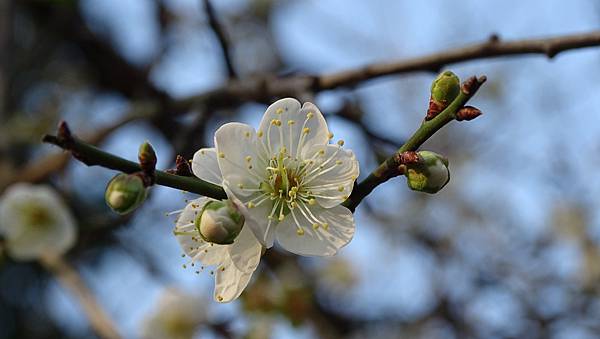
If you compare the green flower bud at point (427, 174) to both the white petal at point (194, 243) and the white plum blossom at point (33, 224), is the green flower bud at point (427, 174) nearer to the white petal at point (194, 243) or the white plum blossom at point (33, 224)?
the white petal at point (194, 243)

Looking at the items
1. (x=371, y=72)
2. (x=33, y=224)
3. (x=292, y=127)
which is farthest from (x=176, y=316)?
(x=292, y=127)

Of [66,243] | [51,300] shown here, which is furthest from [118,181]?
[51,300]

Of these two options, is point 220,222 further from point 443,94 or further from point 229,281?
point 443,94

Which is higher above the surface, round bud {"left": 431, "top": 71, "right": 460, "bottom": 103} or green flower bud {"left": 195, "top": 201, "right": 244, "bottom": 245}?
round bud {"left": 431, "top": 71, "right": 460, "bottom": 103}

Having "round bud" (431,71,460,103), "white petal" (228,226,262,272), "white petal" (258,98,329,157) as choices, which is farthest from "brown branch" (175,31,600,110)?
"white petal" (228,226,262,272)

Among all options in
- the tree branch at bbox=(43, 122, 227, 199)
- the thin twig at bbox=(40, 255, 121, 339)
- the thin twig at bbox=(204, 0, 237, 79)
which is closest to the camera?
the tree branch at bbox=(43, 122, 227, 199)

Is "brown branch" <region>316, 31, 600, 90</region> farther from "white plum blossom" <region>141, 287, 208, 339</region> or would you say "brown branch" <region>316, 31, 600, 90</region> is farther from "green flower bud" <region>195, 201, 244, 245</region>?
"white plum blossom" <region>141, 287, 208, 339</region>
